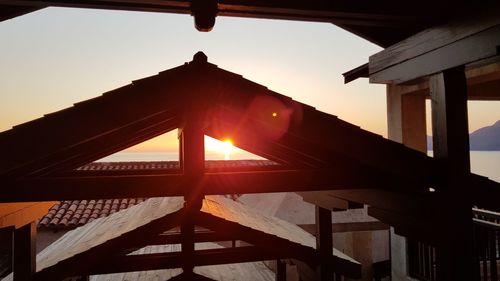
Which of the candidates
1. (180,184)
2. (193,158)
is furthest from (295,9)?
(180,184)

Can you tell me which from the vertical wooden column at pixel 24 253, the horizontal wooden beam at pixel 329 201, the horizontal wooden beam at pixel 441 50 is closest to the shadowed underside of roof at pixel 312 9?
the horizontal wooden beam at pixel 441 50

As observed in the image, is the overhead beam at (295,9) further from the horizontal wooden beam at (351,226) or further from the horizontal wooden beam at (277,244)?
the horizontal wooden beam at (351,226)

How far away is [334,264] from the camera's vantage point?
4.83 metres

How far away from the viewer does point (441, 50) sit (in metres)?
2.88

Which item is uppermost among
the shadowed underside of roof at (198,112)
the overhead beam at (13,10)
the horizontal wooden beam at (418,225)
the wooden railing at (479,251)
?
the overhead beam at (13,10)

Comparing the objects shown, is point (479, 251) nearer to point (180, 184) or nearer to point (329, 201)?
point (329, 201)

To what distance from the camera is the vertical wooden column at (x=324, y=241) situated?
16.0ft

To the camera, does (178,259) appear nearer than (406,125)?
Yes

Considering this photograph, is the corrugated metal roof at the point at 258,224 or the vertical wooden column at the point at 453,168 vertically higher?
the vertical wooden column at the point at 453,168

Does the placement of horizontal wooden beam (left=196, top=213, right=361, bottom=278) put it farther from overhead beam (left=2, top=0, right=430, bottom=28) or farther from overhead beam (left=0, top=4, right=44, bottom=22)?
overhead beam (left=0, top=4, right=44, bottom=22)

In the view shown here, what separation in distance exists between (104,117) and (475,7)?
8.91 feet

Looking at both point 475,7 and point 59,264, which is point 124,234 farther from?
point 475,7

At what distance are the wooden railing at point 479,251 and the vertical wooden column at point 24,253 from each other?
5781 millimetres

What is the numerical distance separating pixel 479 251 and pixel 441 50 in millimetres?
6265
